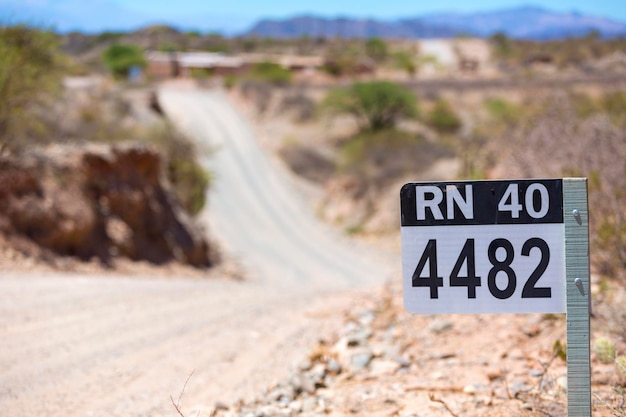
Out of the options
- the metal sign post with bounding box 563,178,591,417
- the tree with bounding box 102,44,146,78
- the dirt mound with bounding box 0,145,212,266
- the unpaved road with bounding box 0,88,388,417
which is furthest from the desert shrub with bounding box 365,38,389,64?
the metal sign post with bounding box 563,178,591,417

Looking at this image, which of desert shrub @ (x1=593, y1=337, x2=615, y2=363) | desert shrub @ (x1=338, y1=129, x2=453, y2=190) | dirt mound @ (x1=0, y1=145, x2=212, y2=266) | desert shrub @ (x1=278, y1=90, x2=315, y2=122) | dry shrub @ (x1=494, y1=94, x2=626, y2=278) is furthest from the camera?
desert shrub @ (x1=278, y1=90, x2=315, y2=122)

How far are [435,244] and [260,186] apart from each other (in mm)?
45091

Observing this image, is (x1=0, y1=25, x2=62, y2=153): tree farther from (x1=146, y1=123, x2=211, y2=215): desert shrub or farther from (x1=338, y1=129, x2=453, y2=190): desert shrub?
(x1=338, y1=129, x2=453, y2=190): desert shrub

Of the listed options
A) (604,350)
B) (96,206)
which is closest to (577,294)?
(604,350)

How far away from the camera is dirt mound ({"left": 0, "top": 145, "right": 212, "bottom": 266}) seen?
1627 cm

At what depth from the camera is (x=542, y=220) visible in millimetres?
3885

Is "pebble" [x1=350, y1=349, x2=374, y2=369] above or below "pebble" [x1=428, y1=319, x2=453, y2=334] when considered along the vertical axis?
below

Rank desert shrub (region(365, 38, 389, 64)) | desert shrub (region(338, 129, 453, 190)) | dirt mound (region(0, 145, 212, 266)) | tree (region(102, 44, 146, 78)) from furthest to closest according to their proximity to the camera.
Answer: desert shrub (region(365, 38, 389, 64))
tree (region(102, 44, 146, 78))
desert shrub (region(338, 129, 453, 190))
dirt mound (region(0, 145, 212, 266))

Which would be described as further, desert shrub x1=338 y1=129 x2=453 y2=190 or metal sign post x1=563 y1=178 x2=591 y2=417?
desert shrub x1=338 y1=129 x2=453 y2=190

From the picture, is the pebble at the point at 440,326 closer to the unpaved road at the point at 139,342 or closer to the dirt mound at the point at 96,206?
the unpaved road at the point at 139,342

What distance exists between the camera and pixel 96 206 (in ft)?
61.7

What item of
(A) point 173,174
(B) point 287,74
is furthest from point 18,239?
(B) point 287,74

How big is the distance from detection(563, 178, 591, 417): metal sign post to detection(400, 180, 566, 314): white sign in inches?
1.9

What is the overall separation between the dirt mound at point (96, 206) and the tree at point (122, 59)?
64.3 m
